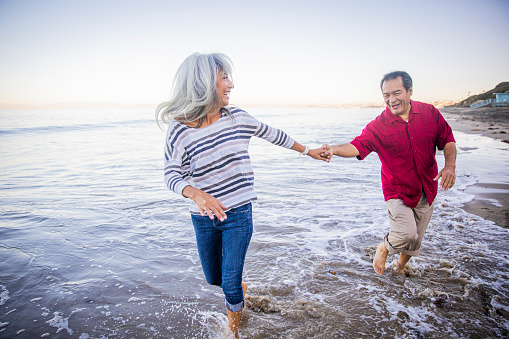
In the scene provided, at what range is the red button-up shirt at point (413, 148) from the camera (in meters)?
3.31

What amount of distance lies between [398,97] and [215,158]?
7.32ft

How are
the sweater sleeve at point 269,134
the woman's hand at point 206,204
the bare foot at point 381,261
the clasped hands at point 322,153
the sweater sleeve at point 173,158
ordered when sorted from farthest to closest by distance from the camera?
1. the bare foot at point 381,261
2. the clasped hands at point 322,153
3. the sweater sleeve at point 269,134
4. the sweater sleeve at point 173,158
5. the woman's hand at point 206,204

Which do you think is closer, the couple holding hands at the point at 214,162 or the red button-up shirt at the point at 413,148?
the couple holding hands at the point at 214,162

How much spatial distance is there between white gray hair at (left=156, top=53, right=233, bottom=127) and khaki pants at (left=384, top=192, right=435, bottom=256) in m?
2.34

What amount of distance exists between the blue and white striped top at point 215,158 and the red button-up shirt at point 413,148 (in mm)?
1760

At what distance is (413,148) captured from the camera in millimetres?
3303

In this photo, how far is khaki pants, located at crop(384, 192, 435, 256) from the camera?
11.1 feet

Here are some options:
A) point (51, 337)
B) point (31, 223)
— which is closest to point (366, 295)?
point (51, 337)

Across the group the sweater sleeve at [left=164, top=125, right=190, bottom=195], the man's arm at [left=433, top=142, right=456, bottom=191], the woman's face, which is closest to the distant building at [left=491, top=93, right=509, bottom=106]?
the man's arm at [left=433, top=142, right=456, bottom=191]

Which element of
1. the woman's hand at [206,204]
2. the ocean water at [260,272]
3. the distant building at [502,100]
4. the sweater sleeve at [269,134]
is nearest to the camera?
the woman's hand at [206,204]

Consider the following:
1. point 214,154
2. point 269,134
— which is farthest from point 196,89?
point 269,134

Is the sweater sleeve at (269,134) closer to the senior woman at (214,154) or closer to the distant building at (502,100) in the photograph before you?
the senior woman at (214,154)

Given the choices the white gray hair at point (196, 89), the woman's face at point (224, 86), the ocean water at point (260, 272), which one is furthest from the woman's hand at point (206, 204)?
the ocean water at point (260, 272)

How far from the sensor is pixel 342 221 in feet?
18.5
